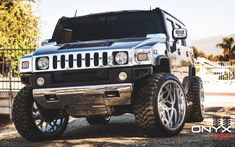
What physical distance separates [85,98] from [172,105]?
130cm

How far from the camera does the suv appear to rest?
6207 millimetres

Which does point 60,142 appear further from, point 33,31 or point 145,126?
point 33,31

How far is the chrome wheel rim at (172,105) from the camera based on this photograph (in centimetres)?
648

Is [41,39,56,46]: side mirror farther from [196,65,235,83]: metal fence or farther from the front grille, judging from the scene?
[196,65,235,83]: metal fence

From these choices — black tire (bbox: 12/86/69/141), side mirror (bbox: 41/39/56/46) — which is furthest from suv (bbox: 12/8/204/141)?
side mirror (bbox: 41/39/56/46)

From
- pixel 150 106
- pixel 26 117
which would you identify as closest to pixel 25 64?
pixel 26 117

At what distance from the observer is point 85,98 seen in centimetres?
629

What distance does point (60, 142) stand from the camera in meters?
6.68

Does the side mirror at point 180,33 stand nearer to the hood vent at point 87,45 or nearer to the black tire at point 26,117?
the hood vent at point 87,45

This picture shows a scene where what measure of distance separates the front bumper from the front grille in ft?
0.99

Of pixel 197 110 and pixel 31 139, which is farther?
pixel 197 110

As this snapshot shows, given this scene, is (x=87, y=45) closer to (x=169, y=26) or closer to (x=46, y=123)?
(x=46, y=123)

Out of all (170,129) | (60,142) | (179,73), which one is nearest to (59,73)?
(60,142)

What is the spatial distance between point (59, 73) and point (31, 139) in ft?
3.67
